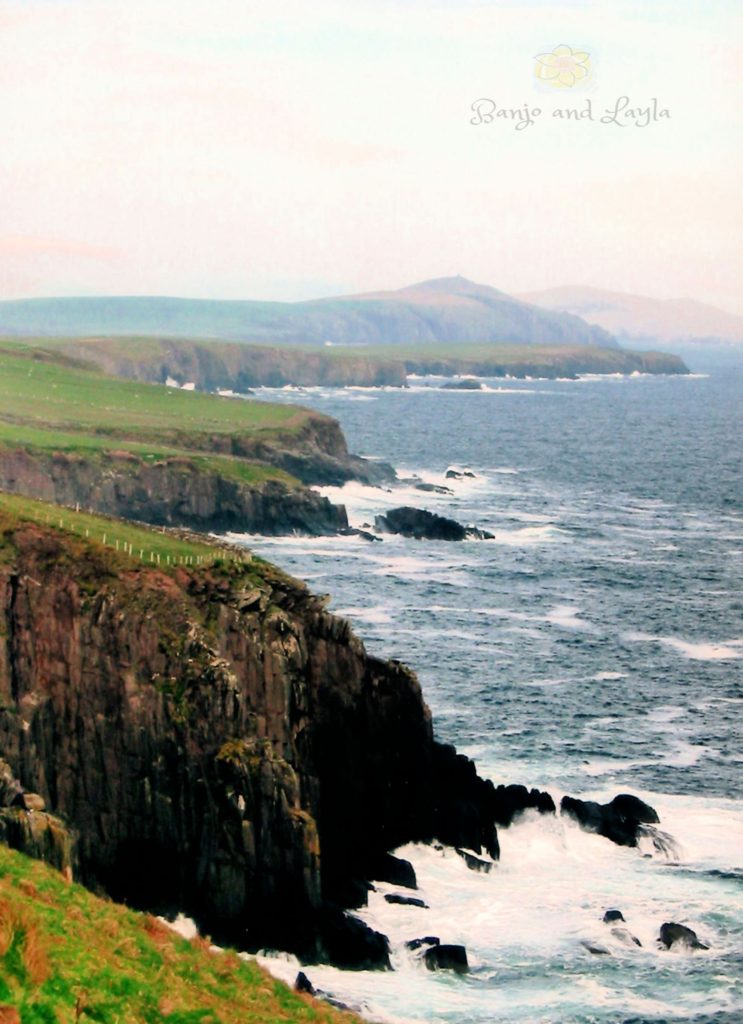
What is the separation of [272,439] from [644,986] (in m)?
121

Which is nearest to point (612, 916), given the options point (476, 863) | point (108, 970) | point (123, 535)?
point (476, 863)

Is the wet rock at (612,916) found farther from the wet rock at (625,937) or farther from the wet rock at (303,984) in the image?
the wet rock at (303,984)

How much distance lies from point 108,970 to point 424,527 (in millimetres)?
109120

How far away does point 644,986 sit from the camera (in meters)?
52.6

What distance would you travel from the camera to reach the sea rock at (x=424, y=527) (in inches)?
5448

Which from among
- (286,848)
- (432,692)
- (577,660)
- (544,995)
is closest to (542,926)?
(544,995)

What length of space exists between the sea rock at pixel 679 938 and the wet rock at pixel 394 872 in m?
9.94

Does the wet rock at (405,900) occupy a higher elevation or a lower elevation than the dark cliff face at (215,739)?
lower

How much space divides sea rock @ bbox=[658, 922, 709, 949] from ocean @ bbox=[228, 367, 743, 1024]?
304 millimetres

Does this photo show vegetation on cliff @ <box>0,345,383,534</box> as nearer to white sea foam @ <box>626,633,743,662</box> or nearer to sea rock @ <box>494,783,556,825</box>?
white sea foam @ <box>626,633,743,662</box>

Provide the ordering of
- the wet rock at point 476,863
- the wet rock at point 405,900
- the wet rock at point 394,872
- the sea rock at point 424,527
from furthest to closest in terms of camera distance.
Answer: the sea rock at point 424,527 → the wet rock at point 476,863 → the wet rock at point 394,872 → the wet rock at point 405,900

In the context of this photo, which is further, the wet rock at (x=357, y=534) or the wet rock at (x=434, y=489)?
the wet rock at (x=434, y=489)

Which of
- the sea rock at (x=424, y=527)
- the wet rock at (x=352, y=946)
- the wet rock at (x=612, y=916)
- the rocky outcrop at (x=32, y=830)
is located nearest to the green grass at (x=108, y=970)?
the rocky outcrop at (x=32, y=830)

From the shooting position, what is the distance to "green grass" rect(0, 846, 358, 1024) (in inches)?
1133
